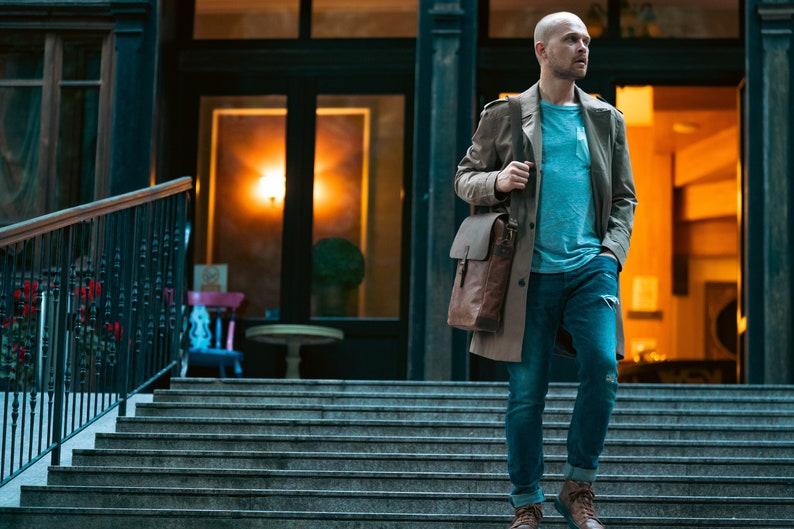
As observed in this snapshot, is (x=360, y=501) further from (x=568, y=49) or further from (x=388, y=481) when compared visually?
(x=568, y=49)

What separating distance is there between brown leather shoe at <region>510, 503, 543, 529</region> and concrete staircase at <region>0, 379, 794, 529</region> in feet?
1.69

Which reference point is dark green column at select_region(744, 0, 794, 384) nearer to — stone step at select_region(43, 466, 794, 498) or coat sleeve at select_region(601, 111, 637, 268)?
stone step at select_region(43, 466, 794, 498)

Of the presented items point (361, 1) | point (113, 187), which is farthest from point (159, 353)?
point (361, 1)

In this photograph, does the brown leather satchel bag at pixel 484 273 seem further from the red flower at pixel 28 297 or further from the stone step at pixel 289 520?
the red flower at pixel 28 297

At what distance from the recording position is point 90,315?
6594mm

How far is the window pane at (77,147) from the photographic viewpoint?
1005cm

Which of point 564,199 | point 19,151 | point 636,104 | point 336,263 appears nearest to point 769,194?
point 636,104

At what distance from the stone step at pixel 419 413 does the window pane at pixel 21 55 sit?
171 inches

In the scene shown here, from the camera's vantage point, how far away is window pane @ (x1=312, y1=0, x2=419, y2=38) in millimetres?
10656

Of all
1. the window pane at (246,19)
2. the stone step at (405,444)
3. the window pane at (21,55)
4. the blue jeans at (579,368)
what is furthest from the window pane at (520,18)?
the blue jeans at (579,368)

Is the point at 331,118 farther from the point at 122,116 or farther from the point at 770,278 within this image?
the point at 770,278

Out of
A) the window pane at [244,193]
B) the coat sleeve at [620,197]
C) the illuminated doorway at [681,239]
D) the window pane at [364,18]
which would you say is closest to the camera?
the coat sleeve at [620,197]

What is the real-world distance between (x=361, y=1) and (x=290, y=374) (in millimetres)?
2970

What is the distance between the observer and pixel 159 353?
7609 mm
